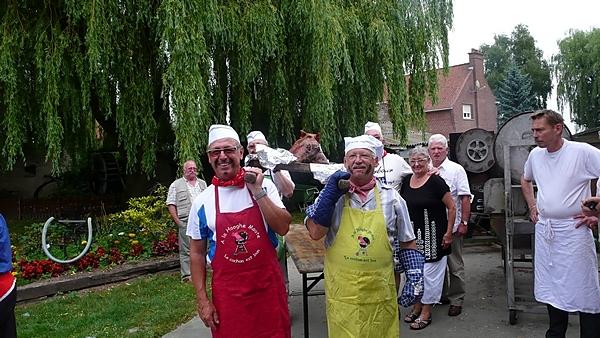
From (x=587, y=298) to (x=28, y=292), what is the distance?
628cm

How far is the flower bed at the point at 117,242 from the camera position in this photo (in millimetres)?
7691

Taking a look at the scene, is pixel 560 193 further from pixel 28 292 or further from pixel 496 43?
pixel 496 43

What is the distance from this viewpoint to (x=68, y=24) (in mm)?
9188

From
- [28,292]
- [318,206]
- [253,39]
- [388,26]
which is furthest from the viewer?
[388,26]

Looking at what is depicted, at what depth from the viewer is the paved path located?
4828mm

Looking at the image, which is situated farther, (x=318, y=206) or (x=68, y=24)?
(x=68, y=24)

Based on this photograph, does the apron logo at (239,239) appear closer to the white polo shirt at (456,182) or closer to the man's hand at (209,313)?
the man's hand at (209,313)

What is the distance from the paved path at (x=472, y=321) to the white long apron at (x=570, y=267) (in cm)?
105

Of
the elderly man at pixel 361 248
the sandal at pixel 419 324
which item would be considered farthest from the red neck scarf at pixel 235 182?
the sandal at pixel 419 324

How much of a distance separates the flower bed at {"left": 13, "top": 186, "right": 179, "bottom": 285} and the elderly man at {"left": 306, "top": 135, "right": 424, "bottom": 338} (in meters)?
5.71

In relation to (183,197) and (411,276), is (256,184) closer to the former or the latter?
(411,276)

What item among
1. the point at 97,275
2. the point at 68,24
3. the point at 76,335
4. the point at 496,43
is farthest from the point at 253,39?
the point at 496,43

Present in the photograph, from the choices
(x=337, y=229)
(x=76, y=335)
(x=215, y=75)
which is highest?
(x=215, y=75)

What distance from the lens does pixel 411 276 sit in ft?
10.2
